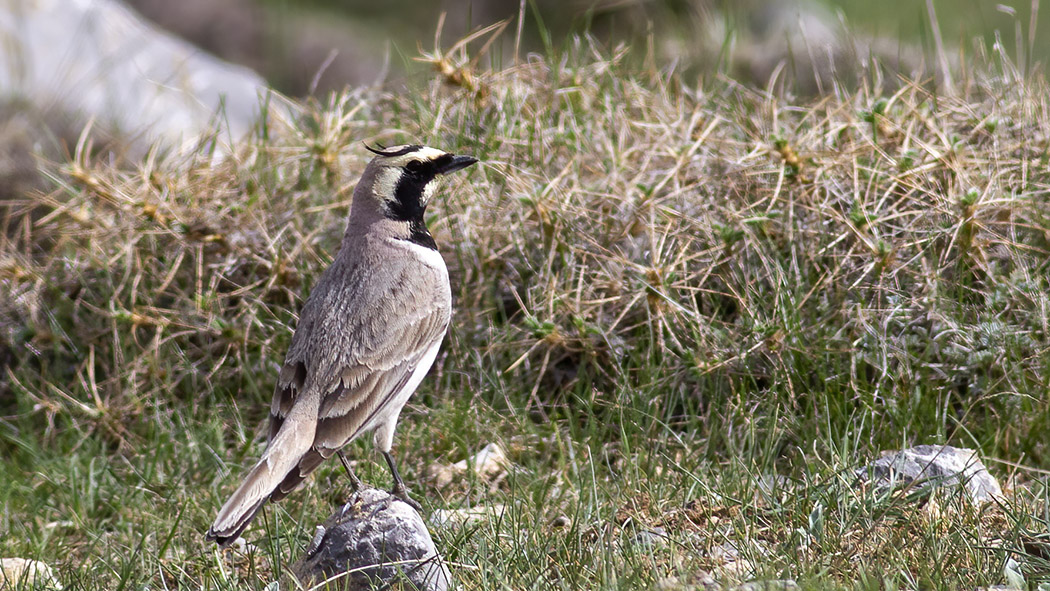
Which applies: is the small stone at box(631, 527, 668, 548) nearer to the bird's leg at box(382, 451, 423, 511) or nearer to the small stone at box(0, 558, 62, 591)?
the bird's leg at box(382, 451, 423, 511)

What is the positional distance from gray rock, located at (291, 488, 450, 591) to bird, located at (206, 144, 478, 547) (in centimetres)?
25

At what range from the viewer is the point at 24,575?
13.3 ft

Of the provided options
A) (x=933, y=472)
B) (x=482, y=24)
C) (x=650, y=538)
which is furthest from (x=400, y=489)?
(x=482, y=24)

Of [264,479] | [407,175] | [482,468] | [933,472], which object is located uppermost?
[407,175]

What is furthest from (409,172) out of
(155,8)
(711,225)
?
(155,8)

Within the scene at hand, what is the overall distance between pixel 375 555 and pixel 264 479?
46 centimetres

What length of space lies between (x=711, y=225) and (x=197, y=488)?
2728 mm

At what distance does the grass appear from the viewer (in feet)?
13.4

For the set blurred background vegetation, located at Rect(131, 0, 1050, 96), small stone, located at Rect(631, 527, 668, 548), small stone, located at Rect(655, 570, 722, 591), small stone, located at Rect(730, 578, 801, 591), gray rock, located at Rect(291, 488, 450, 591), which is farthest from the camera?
blurred background vegetation, located at Rect(131, 0, 1050, 96)

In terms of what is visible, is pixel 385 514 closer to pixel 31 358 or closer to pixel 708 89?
pixel 31 358

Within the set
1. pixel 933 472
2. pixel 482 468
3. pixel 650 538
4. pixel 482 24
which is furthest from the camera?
pixel 482 24

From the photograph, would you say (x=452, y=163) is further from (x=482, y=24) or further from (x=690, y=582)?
(x=482, y=24)

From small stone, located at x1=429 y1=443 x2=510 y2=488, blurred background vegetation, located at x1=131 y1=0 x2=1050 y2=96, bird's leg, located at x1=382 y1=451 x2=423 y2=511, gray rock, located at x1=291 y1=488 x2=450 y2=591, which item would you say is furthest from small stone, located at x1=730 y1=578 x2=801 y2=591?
blurred background vegetation, located at x1=131 y1=0 x2=1050 y2=96

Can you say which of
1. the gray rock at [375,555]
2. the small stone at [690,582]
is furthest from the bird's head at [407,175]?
the small stone at [690,582]
